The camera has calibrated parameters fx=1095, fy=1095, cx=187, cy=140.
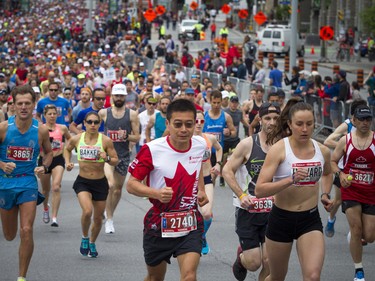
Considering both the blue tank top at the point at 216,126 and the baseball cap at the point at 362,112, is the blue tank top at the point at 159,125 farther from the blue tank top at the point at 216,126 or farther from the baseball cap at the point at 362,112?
the baseball cap at the point at 362,112

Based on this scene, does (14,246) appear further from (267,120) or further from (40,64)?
(40,64)

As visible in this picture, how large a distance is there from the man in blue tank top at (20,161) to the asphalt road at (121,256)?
3.19ft

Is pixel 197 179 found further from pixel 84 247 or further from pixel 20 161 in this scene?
pixel 84 247

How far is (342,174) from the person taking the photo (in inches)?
440

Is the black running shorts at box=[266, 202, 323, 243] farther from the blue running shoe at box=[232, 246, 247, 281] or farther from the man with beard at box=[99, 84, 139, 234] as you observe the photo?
the man with beard at box=[99, 84, 139, 234]

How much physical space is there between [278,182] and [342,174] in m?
2.74

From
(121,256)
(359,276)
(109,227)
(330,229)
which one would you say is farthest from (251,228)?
(109,227)

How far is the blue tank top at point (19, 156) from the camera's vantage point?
1074 cm

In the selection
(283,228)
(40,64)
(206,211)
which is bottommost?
(40,64)

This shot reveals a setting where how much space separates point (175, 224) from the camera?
8.73 metres

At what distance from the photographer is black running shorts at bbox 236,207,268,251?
1023 centimetres

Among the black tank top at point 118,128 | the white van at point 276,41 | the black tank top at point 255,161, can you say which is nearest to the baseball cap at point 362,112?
the black tank top at point 255,161

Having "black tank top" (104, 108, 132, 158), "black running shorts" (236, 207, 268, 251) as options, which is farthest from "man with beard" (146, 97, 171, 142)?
"black running shorts" (236, 207, 268, 251)

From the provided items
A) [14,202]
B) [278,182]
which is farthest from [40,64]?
[278,182]
